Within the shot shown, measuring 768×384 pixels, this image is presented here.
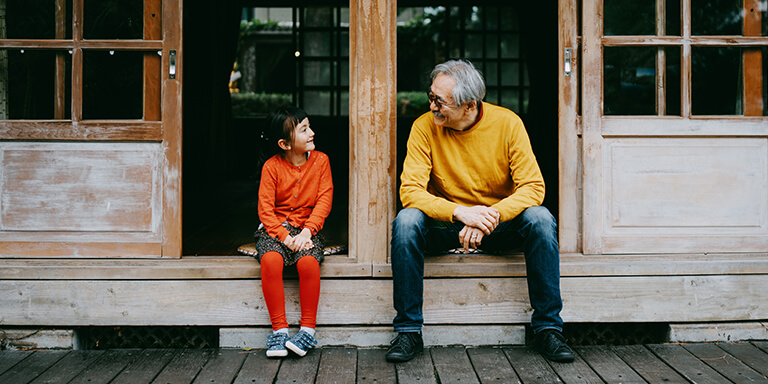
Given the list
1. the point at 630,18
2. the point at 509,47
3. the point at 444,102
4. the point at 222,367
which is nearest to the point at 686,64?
the point at 630,18

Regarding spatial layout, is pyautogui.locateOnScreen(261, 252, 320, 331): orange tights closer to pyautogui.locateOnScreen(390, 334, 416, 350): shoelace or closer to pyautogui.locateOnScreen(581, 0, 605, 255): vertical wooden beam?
pyautogui.locateOnScreen(390, 334, 416, 350): shoelace

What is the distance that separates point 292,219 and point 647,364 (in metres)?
1.51

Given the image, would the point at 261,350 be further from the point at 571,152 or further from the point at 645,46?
the point at 645,46

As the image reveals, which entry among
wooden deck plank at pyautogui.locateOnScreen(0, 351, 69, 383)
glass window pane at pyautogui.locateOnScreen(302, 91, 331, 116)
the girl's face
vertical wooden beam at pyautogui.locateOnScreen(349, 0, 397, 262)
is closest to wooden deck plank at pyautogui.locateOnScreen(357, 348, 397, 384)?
vertical wooden beam at pyautogui.locateOnScreen(349, 0, 397, 262)

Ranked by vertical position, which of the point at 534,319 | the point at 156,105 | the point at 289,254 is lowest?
the point at 534,319

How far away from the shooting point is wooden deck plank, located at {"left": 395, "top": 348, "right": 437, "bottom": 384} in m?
1.92

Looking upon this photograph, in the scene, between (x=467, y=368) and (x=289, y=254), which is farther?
(x=289, y=254)

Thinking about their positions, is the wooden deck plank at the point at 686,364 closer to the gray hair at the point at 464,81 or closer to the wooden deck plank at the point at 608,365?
the wooden deck plank at the point at 608,365

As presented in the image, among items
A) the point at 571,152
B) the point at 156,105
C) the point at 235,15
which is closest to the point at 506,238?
the point at 571,152

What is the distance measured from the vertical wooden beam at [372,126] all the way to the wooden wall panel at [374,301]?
0.21 meters

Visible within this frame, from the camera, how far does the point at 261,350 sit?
7.38 ft

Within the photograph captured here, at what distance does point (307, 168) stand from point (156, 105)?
697 mm

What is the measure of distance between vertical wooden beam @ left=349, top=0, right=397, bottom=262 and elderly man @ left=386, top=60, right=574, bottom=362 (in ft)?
0.48

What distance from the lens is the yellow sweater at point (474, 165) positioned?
7.05 feet
